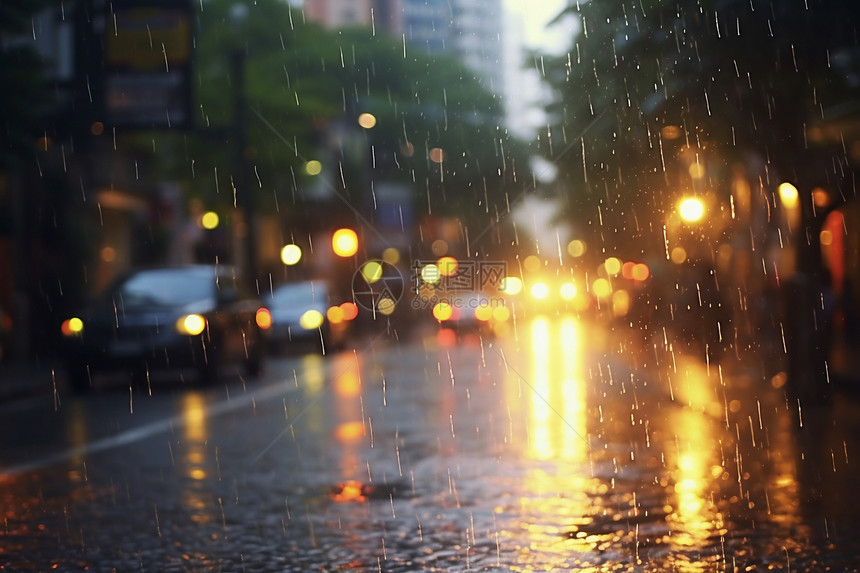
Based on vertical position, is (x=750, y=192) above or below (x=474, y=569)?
above

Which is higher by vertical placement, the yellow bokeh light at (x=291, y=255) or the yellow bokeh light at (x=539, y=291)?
the yellow bokeh light at (x=291, y=255)

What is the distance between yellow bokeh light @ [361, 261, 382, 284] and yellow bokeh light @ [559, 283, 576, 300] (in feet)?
57.6

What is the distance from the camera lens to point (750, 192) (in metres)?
36.3

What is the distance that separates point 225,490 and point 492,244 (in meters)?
23.5

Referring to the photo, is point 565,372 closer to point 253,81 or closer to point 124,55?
point 124,55

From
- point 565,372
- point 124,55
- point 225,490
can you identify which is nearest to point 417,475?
point 225,490

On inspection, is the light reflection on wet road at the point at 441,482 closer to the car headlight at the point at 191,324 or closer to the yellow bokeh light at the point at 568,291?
the car headlight at the point at 191,324

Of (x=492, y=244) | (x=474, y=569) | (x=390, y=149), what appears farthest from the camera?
(x=390, y=149)

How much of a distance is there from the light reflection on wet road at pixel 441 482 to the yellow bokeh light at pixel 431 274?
8984 mm

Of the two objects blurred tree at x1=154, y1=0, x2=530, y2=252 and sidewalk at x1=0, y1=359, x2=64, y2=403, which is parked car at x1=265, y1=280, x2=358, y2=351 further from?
sidewalk at x1=0, y1=359, x2=64, y2=403

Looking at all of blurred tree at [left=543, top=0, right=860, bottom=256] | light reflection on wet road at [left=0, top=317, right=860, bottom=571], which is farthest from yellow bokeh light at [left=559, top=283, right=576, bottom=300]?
light reflection on wet road at [left=0, top=317, right=860, bottom=571]

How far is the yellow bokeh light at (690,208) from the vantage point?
17.6 metres

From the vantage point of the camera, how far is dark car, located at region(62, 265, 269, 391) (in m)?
18.4

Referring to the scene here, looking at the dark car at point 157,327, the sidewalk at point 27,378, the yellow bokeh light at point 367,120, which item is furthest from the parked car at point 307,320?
the yellow bokeh light at point 367,120
